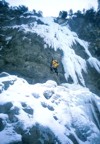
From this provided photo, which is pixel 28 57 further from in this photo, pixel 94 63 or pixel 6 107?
pixel 94 63

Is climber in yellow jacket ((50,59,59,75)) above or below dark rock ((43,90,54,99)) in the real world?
above

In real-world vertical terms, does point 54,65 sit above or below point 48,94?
above

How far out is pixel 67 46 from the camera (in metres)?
21.3

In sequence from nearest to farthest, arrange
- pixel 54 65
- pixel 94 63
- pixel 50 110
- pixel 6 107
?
pixel 6 107 < pixel 50 110 < pixel 54 65 < pixel 94 63

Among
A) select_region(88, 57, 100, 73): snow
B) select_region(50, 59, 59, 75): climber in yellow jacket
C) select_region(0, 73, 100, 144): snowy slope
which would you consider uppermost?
select_region(88, 57, 100, 73): snow

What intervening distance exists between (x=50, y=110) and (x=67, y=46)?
7.69 metres

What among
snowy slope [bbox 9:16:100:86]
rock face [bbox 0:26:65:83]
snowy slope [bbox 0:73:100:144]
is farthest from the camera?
snowy slope [bbox 9:16:100:86]

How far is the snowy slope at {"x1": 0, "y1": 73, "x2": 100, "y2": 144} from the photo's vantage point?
1363 centimetres

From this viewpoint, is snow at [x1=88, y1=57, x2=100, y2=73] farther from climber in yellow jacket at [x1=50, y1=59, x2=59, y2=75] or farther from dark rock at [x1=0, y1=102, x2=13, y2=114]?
dark rock at [x1=0, y1=102, x2=13, y2=114]

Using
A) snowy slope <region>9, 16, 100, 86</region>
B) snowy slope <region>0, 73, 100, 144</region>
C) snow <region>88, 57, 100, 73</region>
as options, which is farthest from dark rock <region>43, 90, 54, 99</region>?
snow <region>88, 57, 100, 73</region>

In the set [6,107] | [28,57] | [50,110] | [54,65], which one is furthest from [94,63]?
[6,107]

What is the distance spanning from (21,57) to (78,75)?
4.76 metres

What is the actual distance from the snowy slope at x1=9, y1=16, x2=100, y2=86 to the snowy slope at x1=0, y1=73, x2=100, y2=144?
1811mm

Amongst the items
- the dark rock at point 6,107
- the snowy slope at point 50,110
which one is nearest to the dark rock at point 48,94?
the snowy slope at point 50,110
